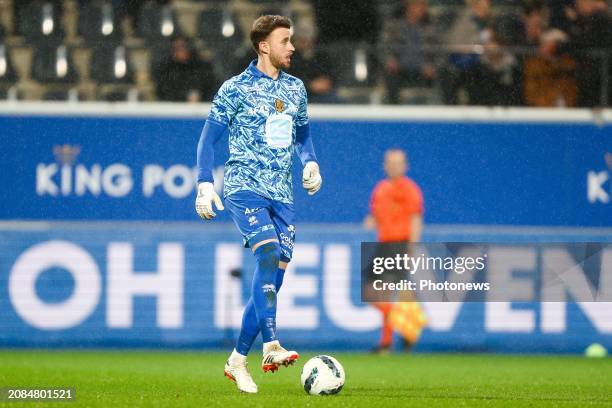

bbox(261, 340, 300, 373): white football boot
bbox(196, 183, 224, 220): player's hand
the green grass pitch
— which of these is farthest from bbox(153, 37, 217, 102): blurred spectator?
bbox(261, 340, 300, 373): white football boot

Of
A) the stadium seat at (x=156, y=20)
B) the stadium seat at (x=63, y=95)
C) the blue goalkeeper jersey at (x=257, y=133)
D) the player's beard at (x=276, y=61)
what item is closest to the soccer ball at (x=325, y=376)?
the blue goalkeeper jersey at (x=257, y=133)

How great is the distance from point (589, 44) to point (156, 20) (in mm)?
4676

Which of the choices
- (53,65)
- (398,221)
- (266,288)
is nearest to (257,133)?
(266,288)

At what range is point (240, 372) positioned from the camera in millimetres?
7379

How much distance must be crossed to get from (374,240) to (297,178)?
39.2 inches

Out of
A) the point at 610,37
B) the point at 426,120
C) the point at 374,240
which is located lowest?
the point at 374,240

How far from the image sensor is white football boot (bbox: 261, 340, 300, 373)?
22.7ft

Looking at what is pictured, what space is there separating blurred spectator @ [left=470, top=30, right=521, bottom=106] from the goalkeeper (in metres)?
6.15

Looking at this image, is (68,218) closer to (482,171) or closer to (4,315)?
(4,315)

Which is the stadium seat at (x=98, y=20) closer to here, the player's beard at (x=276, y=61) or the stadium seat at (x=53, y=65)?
the stadium seat at (x=53, y=65)

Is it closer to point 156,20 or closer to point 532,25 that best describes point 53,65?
point 156,20

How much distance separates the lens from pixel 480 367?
35.7 feet

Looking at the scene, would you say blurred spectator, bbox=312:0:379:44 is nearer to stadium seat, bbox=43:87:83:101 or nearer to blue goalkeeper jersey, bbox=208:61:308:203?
stadium seat, bbox=43:87:83:101

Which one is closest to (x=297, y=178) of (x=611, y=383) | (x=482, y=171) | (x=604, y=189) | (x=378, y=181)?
(x=378, y=181)
